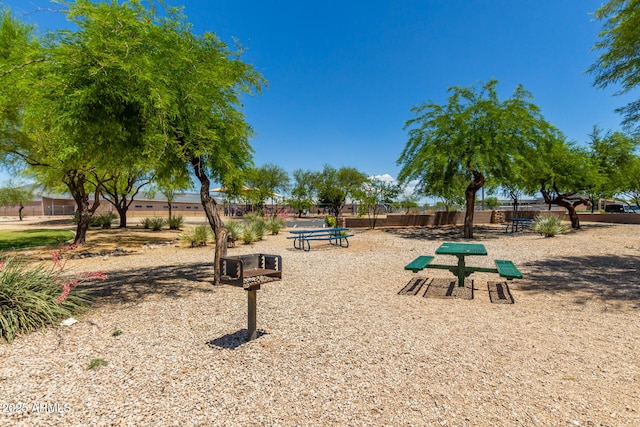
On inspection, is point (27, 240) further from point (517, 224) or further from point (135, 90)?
point (517, 224)

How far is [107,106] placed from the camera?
484 cm

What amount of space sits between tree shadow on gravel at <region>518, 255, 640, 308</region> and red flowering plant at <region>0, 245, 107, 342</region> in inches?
315

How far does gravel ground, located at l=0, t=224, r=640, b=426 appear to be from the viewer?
2.64 meters

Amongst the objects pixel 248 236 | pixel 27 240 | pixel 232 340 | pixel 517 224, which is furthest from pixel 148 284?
pixel 517 224

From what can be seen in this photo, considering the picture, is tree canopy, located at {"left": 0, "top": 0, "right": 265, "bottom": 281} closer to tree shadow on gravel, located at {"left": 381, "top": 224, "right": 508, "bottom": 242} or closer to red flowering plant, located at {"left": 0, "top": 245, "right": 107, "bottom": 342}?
red flowering plant, located at {"left": 0, "top": 245, "right": 107, "bottom": 342}

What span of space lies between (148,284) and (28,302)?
2.69 m

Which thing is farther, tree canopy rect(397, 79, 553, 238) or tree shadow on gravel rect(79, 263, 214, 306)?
tree canopy rect(397, 79, 553, 238)

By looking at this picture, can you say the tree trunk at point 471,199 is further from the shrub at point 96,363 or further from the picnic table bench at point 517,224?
the shrub at point 96,363

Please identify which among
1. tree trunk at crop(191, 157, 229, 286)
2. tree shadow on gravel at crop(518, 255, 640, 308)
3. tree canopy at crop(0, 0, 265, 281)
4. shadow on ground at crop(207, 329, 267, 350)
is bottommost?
shadow on ground at crop(207, 329, 267, 350)

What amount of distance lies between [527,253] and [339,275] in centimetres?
734

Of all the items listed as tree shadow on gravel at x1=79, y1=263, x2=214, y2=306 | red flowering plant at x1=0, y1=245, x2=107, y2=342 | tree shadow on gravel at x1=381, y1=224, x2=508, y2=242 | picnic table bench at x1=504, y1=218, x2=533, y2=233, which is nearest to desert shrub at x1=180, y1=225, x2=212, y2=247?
tree shadow on gravel at x1=79, y1=263, x2=214, y2=306

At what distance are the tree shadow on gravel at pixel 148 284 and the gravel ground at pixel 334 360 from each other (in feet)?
0.32

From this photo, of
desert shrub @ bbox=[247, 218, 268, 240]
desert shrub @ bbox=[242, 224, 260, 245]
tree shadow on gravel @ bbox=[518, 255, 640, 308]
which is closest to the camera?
tree shadow on gravel @ bbox=[518, 255, 640, 308]

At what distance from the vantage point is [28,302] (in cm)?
449
